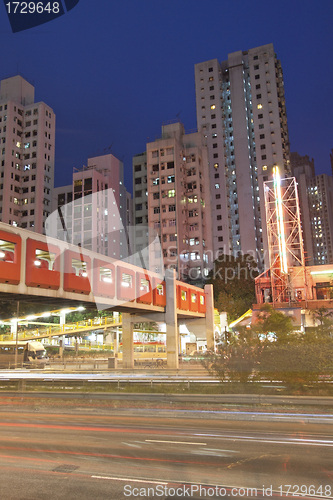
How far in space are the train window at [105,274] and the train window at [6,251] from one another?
870 cm

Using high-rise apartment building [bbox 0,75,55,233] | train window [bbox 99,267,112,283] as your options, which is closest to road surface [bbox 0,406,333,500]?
train window [bbox 99,267,112,283]

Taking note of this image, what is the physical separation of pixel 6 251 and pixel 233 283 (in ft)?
185

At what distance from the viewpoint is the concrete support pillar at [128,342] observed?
43.1m

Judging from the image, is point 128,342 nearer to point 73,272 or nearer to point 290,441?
point 73,272

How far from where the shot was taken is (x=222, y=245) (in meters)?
109

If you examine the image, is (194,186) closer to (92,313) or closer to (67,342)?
(92,313)

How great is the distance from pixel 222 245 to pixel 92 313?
4054 centimetres

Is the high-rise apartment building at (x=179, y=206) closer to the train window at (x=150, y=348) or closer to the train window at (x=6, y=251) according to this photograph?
the train window at (x=150, y=348)

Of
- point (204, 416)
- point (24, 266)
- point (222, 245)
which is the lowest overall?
point (204, 416)

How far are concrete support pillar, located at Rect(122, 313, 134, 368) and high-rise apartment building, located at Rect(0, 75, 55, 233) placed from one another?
204 ft

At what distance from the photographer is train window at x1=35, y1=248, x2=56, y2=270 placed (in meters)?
26.3

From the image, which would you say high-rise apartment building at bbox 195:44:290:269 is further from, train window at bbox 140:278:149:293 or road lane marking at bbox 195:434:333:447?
road lane marking at bbox 195:434:333:447

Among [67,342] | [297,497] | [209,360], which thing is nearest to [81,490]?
[297,497]

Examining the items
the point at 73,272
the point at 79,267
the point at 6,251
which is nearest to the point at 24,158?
the point at 79,267
